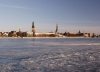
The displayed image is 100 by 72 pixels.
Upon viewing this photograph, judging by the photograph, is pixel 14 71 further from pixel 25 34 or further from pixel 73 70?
pixel 25 34

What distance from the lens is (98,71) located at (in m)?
12.2

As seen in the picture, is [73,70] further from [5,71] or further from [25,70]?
[5,71]

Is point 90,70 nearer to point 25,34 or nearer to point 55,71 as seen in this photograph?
point 55,71

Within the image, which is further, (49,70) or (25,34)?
(25,34)

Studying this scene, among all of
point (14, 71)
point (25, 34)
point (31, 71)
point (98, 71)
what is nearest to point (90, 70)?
point (98, 71)

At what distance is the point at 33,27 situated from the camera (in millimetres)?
199875

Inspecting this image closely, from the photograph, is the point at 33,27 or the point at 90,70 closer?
the point at 90,70

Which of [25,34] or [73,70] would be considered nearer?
[73,70]

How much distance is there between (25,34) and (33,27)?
11.6 metres

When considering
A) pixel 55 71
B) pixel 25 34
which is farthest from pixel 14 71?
pixel 25 34

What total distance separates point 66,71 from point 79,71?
879 mm

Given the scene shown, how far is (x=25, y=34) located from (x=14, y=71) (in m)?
188

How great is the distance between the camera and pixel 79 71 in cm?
1232

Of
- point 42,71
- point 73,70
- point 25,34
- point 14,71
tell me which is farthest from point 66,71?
point 25,34
